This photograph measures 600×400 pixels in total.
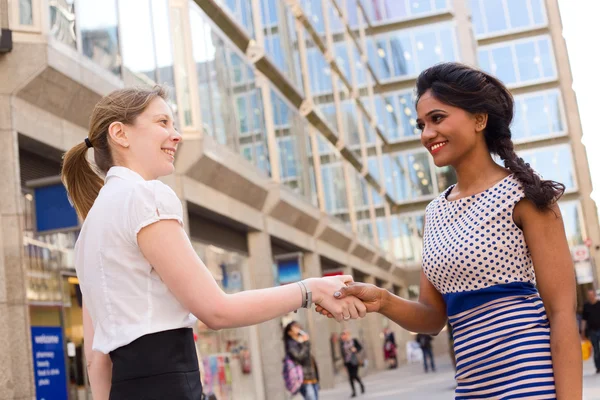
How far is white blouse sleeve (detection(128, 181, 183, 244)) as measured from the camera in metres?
2.48

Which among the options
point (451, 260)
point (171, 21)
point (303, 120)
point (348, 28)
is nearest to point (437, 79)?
point (451, 260)

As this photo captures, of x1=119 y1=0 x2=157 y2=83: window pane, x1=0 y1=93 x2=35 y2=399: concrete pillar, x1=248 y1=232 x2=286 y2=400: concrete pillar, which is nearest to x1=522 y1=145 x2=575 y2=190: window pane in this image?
x1=248 y1=232 x2=286 y2=400: concrete pillar

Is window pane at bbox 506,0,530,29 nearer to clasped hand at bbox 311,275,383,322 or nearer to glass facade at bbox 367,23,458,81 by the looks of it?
glass facade at bbox 367,23,458,81

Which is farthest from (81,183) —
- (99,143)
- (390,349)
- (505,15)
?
(505,15)

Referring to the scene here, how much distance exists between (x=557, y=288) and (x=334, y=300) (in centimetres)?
74

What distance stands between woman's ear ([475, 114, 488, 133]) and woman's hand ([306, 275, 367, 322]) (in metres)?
0.73

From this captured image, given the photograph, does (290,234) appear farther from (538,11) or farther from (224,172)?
(538,11)

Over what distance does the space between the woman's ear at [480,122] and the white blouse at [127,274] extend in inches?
47.5

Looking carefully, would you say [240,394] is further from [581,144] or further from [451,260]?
[581,144]

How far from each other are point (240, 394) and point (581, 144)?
4330 cm

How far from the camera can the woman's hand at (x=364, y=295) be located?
10.1 feet

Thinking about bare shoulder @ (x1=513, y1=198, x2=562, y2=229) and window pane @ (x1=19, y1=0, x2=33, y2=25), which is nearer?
bare shoulder @ (x1=513, y1=198, x2=562, y2=229)

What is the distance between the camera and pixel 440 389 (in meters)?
19.3

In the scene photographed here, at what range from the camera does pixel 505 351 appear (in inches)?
111
